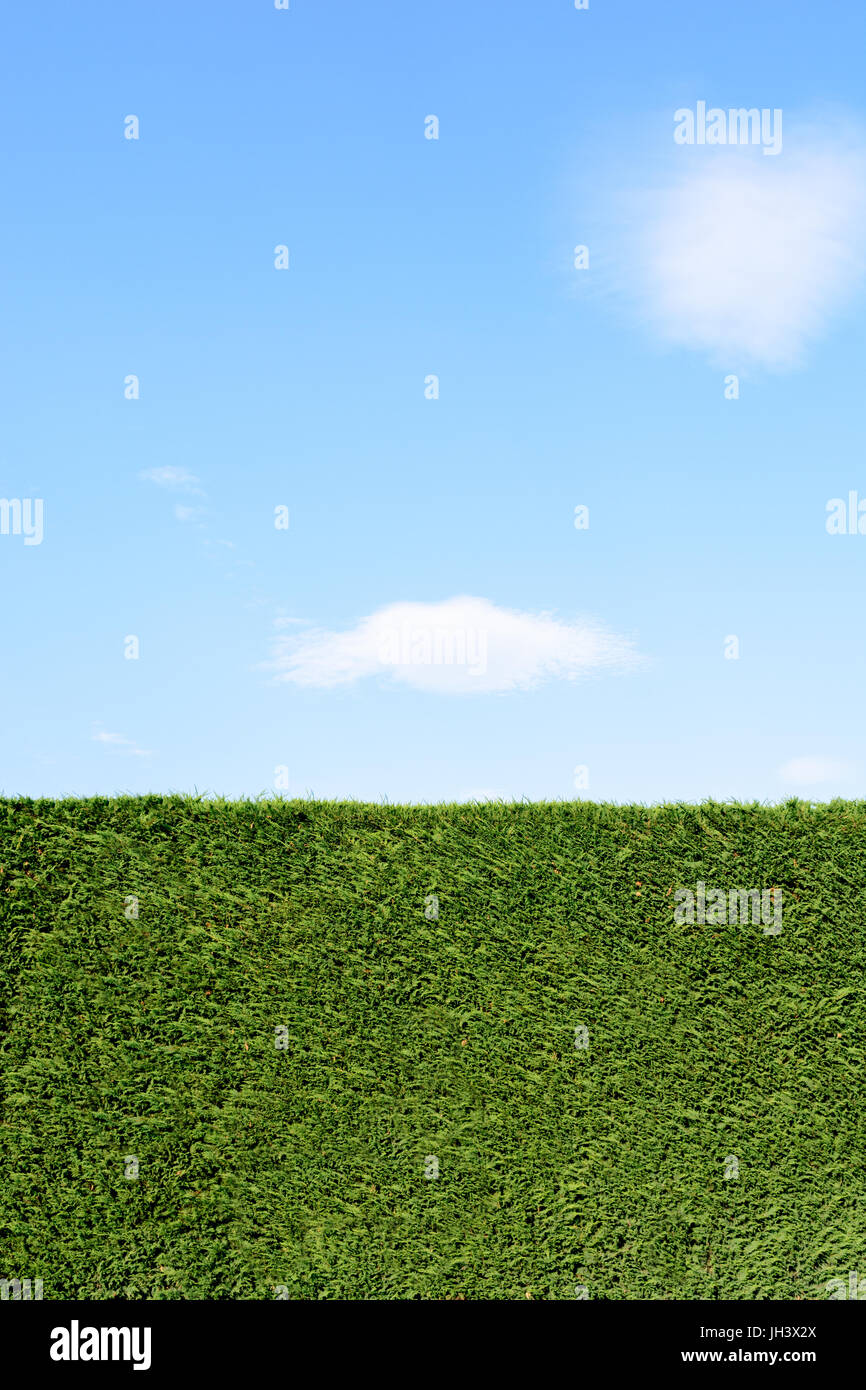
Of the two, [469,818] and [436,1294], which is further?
[469,818]

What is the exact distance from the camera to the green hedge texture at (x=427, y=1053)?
6129 millimetres

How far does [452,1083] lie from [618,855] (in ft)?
6.47

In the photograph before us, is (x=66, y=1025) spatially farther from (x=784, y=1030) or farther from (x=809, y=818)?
(x=809, y=818)

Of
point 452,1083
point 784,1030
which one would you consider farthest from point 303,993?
point 784,1030

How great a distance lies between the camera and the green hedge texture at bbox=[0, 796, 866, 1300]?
613cm

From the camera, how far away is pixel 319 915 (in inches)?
255

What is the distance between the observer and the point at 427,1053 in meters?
6.27

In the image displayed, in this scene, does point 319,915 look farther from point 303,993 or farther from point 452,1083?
point 452,1083

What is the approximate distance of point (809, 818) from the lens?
667 centimetres

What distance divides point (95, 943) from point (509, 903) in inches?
118

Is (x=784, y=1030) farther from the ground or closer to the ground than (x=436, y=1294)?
farther from the ground
